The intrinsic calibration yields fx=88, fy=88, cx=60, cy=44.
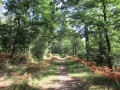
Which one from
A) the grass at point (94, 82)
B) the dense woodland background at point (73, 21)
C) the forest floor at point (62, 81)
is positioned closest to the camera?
the grass at point (94, 82)

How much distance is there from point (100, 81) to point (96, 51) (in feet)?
26.2

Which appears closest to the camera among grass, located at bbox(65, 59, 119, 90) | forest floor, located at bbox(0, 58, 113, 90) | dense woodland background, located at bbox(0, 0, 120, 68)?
grass, located at bbox(65, 59, 119, 90)

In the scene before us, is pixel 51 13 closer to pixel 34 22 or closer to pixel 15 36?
pixel 34 22

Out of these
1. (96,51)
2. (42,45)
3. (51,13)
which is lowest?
(96,51)

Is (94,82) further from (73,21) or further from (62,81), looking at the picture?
(73,21)

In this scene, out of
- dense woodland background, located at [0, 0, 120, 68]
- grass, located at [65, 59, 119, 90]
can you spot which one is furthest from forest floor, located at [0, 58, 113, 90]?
dense woodland background, located at [0, 0, 120, 68]

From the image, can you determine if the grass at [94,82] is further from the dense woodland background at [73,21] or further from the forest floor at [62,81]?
the dense woodland background at [73,21]

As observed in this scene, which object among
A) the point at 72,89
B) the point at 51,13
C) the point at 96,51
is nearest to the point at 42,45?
the point at 51,13

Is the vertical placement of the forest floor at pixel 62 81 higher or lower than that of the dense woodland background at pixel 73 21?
lower

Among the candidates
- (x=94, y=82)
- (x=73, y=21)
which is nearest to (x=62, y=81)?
(x=94, y=82)

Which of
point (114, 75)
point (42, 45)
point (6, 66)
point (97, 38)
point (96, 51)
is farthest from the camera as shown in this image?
point (42, 45)

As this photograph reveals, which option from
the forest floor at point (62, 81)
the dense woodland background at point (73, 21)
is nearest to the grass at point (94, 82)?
the forest floor at point (62, 81)

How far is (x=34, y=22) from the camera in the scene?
1213 cm

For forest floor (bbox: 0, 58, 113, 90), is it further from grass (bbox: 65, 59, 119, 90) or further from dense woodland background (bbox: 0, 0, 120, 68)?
dense woodland background (bbox: 0, 0, 120, 68)
